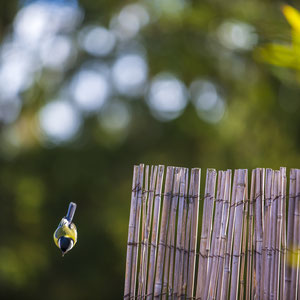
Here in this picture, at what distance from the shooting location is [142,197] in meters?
1.88

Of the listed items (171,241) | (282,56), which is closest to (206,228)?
(171,241)

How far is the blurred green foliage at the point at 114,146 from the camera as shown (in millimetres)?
5469

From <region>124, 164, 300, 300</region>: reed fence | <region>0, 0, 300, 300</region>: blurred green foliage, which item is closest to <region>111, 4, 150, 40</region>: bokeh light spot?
<region>0, 0, 300, 300</region>: blurred green foliage

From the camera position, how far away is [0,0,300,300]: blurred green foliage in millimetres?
5469

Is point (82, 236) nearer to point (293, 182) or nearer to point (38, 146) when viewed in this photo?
point (38, 146)

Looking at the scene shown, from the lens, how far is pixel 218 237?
174cm

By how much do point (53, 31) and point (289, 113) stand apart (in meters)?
3.23

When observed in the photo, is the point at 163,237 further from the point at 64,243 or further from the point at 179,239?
the point at 64,243

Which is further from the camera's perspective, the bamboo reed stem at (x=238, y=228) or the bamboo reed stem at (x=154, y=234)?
the bamboo reed stem at (x=154, y=234)

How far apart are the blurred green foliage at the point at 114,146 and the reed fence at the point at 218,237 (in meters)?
3.30

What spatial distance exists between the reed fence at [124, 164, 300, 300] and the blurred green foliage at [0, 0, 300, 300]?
3303 millimetres

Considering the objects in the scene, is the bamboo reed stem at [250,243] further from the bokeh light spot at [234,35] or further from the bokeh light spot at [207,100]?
the bokeh light spot at [207,100]

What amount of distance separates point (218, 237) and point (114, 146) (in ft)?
16.6

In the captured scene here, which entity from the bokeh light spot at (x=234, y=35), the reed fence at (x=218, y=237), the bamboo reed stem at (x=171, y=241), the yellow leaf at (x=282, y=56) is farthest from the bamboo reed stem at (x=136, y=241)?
the bokeh light spot at (x=234, y=35)
